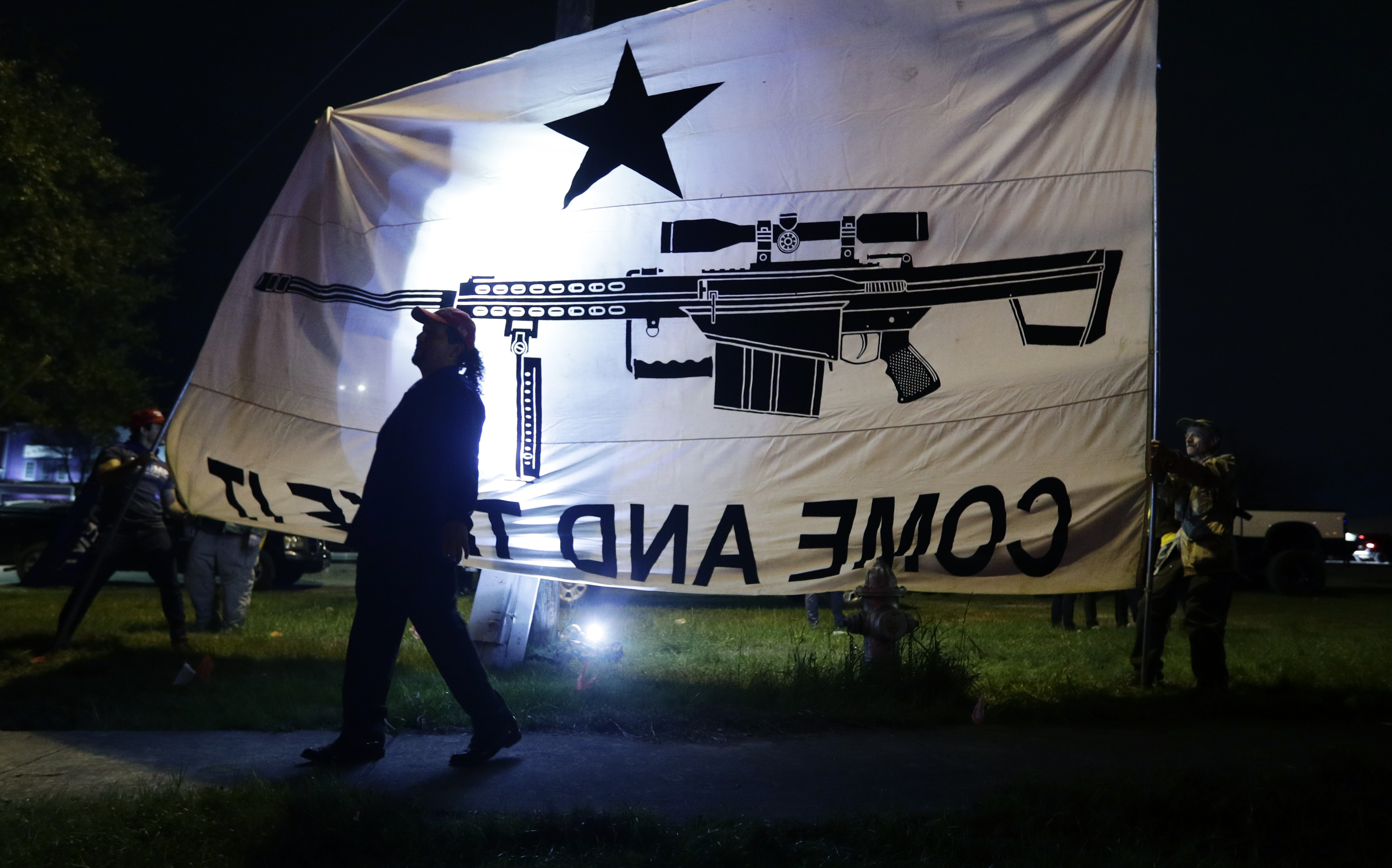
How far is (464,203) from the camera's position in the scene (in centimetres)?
584

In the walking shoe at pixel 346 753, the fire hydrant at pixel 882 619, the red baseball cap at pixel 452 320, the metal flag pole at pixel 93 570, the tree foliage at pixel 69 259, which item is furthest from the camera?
the tree foliage at pixel 69 259

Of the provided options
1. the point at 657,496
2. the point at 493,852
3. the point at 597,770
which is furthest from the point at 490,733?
the point at 657,496

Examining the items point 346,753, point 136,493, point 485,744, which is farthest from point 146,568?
point 485,744

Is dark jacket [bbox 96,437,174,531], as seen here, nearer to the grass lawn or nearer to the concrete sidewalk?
the grass lawn

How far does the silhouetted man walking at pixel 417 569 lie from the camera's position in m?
4.05

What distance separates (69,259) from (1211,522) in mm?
22660

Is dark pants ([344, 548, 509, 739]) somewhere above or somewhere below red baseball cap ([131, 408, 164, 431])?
below

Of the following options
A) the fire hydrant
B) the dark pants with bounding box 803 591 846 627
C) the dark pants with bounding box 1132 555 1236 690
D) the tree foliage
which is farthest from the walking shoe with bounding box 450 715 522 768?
the tree foliage

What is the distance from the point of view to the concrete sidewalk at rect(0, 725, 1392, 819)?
3.62m

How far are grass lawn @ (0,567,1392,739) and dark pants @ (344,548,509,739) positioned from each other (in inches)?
27.4

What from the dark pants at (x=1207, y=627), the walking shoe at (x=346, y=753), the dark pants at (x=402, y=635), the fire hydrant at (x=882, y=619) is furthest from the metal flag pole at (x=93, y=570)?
the dark pants at (x=1207, y=627)

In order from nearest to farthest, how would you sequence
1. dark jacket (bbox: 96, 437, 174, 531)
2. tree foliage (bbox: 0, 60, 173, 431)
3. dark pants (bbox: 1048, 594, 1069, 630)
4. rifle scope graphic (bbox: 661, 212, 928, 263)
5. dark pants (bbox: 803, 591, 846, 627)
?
rifle scope graphic (bbox: 661, 212, 928, 263) → dark jacket (bbox: 96, 437, 174, 531) → dark pants (bbox: 803, 591, 846, 627) → dark pants (bbox: 1048, 594, 1069, 630) → tree foliage (bbox: 0, 60, 173, 431)

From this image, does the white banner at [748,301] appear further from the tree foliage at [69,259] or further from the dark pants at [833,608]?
the tree foliage at [69,259]

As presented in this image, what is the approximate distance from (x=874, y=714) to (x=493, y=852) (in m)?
2.45
